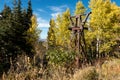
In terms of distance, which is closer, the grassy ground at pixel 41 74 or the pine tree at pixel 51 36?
the grassy ground at pixel 41 74

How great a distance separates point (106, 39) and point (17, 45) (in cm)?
1242

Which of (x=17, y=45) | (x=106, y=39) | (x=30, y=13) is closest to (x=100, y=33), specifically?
(x=106, y=39)

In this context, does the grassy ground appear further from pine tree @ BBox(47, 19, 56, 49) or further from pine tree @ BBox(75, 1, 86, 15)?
pine tree @ BBox(47, 19, 56, 49)

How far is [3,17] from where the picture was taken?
38.1 metres

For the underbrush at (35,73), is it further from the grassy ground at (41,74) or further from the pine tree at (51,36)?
the pine tree at (51,36)

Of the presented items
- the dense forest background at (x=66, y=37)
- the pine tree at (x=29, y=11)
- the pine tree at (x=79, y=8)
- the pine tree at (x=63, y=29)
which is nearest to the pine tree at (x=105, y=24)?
the dense forest background at (x=66, y=37)

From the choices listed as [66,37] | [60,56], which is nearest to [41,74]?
[60,56]

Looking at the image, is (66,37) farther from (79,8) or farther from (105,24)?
(105,24)

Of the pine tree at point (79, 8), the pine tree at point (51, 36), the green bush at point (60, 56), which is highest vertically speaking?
the pine tree at point (79, 8)

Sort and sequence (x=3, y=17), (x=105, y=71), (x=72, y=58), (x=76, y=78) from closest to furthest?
(x=76, y=78), (x=105, y=71), (x=72, y=58), (x=3, y=17)

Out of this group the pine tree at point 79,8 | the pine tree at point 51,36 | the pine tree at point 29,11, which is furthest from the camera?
the pine tree at point 29,11

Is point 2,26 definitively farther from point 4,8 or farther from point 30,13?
point 30,13

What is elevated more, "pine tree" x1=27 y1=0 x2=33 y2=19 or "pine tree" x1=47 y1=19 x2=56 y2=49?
"pine tree" x1=27 y1=0 x2=33 y2=19

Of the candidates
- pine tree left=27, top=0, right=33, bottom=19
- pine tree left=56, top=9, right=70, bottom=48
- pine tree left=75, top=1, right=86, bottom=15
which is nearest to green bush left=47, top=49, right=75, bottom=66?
pine tree left=56, top=9, right=70, bottom=48
